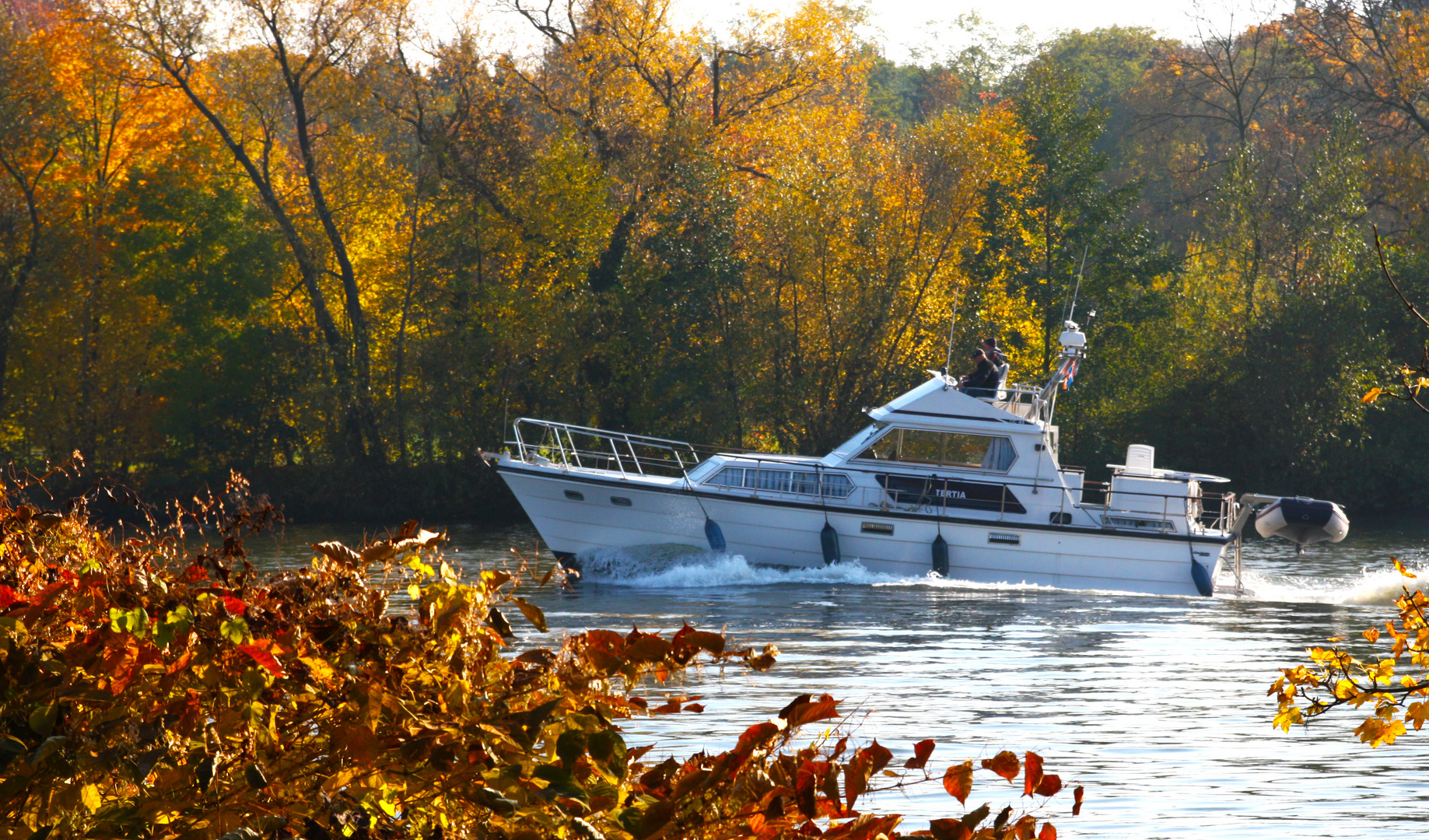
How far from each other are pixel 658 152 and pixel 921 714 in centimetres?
2365

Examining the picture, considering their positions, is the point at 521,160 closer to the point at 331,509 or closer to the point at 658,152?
the point at 658,152

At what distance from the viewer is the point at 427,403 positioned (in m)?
32.3

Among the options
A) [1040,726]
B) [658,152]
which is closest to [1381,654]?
[1040,726]

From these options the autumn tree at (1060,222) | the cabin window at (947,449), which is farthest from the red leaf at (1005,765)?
the autumn tree at (1060,222)

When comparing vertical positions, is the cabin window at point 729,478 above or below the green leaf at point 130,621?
below

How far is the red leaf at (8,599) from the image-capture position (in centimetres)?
252

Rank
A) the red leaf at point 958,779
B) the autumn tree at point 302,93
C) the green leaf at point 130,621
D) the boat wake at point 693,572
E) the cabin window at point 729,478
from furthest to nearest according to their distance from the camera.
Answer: the autumn tree at point 302,93
the cabin window at point 729,478
the boat wake at point 693,572
the red leaf at point 958,779
the green leaf at point 130,621

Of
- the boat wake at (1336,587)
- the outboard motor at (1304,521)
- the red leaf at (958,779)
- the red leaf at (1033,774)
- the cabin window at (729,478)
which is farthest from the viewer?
the cabin window at (729,478)

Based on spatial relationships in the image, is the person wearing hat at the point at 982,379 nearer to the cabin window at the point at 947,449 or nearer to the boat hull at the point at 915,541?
the cabin window at the point at 947,449

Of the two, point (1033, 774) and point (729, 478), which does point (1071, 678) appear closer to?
point (729, 478)

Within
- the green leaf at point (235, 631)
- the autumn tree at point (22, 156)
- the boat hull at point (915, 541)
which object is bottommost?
the boat hull at point (915, 541)

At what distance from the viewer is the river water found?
8188 millimetres

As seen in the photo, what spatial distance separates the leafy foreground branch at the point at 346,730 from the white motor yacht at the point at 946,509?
16.4 meters

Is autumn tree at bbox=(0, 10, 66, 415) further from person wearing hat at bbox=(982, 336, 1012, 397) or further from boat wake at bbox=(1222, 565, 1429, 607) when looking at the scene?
boat wake at bbox=(1222, 565, 1429, 607)
